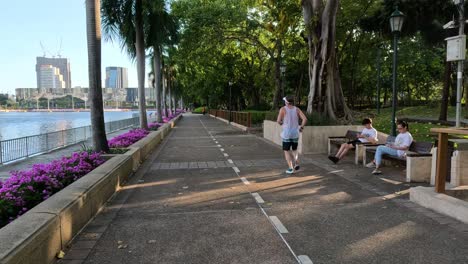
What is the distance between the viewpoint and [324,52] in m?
16.2

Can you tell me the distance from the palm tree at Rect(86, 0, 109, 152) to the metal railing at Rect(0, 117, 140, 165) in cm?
521

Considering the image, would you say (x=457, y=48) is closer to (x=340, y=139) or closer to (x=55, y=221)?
(x=340, y=139)

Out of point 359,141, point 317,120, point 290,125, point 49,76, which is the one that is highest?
point 49,76

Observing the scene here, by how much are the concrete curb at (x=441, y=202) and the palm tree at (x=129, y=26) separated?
554 inches

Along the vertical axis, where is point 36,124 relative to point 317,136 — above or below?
below

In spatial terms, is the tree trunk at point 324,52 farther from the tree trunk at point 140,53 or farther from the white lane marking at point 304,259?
the white lane marking at point 304,259

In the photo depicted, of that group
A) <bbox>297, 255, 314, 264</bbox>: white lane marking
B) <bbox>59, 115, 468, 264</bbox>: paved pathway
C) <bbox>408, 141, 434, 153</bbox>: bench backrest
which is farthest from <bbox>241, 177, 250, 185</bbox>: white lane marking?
<bbox>297, 255, 314, 264</bbox>: white lane marking

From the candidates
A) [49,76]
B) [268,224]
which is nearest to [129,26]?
[268,224]

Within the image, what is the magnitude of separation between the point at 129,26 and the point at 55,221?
52.3 feet

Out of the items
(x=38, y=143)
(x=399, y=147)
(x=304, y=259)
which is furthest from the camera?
(x=38, y=143)

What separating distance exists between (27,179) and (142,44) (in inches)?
548

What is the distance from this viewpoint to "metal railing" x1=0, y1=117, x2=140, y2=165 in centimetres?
1440

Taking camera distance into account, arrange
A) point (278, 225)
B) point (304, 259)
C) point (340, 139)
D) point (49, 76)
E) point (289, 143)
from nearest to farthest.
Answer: point (304, 259) → point (278, 225) → point (289, 143) → point (340, 139) → point (49, 76)

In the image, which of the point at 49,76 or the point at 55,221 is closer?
the point at 55,221
